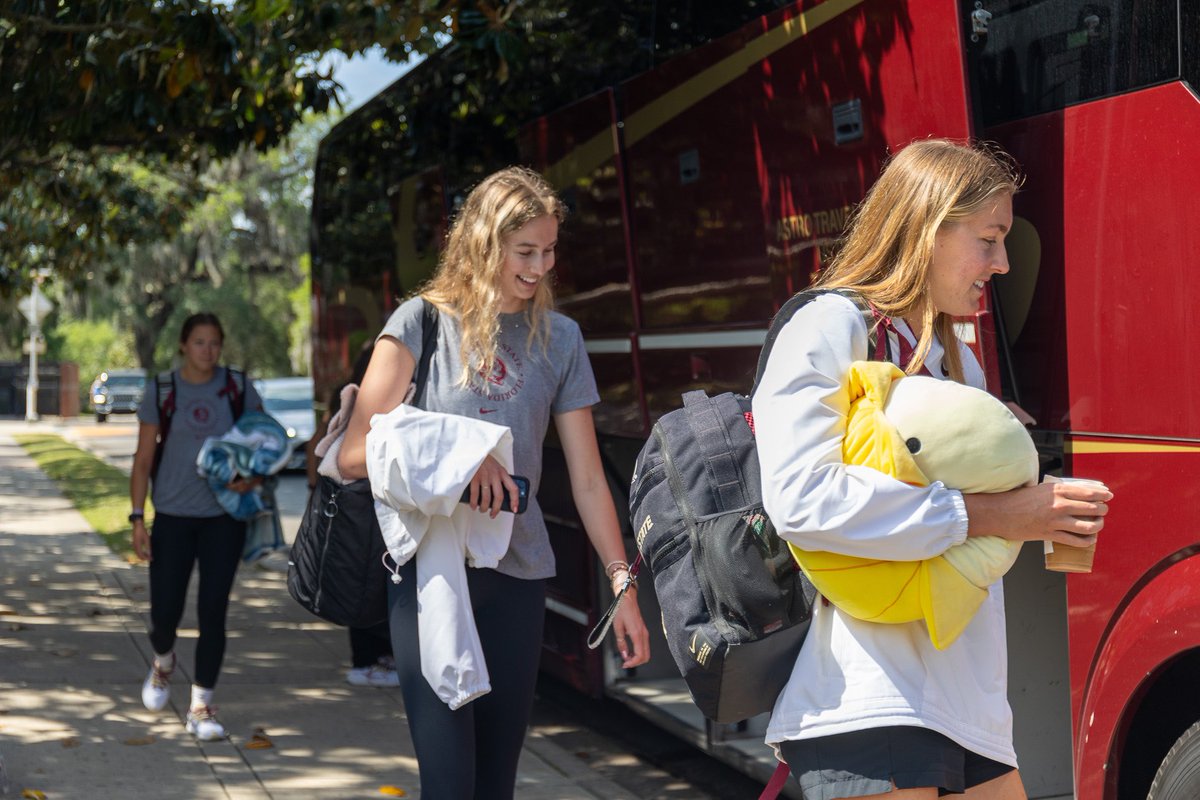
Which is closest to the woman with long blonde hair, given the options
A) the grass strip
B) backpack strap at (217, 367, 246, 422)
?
backpack strap at (217, 367, 246, 422)

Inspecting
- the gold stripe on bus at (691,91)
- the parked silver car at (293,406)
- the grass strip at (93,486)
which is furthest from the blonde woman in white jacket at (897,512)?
the parked silver car at (293,406)

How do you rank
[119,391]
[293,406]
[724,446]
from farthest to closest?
[119,391] < [293,406] < [724,446]

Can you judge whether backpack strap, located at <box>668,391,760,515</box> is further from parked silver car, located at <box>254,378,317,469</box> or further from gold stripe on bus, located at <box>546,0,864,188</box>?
parked silver car, located at <box>254,378,317,469</box>

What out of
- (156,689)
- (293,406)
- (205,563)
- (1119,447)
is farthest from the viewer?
(293,406)

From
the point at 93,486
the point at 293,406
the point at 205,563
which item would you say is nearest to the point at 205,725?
the point at 205,563

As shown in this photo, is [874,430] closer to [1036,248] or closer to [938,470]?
[938,470]

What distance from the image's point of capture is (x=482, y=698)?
3479 mm

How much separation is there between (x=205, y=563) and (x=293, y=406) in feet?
58.9

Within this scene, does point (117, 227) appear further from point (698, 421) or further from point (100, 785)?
point (698, 421)

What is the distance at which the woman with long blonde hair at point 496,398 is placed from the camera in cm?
339

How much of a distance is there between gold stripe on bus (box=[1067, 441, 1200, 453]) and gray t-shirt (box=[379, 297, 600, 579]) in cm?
119

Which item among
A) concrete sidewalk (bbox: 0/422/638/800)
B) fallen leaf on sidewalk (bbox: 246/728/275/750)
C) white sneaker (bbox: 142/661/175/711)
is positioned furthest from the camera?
white sneaker (bbox: 142/661/175/711)

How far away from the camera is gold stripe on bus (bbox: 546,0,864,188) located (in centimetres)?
424

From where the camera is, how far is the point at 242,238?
34.2 meters
